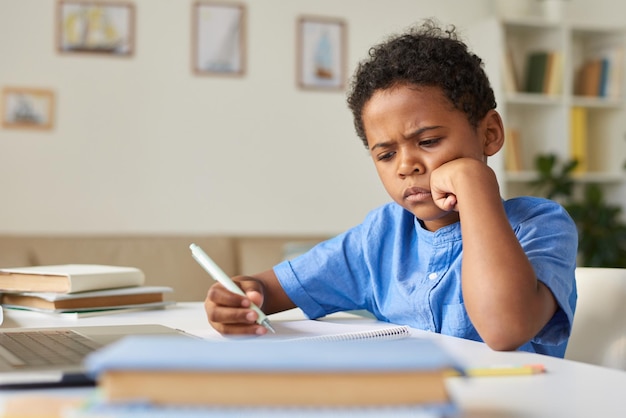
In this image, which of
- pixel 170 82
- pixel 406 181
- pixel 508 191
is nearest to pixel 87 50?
pixel 170 82

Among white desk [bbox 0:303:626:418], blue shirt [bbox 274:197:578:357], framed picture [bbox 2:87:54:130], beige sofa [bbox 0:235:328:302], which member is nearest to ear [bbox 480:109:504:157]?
blue shirt [bbox 274:197:578:357]

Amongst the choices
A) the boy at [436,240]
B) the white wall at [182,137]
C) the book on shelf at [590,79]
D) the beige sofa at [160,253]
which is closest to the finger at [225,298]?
the boy at [436,240]

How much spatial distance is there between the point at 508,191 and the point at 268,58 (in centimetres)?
132

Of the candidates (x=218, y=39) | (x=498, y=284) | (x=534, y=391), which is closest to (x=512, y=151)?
(x=218, y=39)

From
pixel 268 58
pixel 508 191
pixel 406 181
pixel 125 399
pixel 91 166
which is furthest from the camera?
pixel 508 191

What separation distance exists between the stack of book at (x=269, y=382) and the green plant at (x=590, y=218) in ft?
10.7

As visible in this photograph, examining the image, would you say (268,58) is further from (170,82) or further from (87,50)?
(87,50)

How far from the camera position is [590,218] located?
356 cm

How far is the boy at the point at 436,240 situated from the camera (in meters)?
0.85

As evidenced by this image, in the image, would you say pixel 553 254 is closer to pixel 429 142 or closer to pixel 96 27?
pixel 429 142

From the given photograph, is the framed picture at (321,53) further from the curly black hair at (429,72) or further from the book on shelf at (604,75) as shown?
the curly black hair at (429,72)

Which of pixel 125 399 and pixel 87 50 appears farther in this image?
pixel 87 50

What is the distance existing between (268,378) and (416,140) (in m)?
0.76

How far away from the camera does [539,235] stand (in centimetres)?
100
